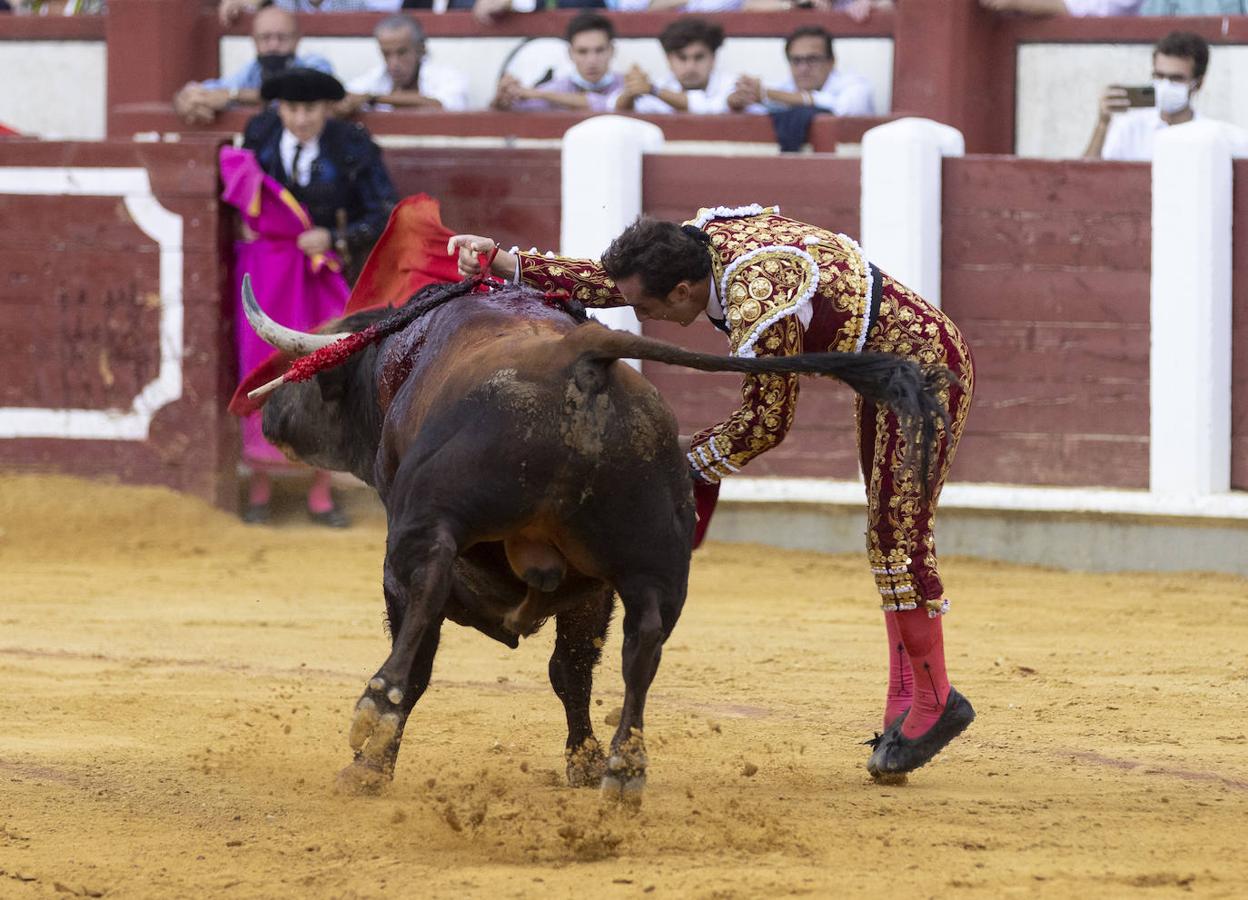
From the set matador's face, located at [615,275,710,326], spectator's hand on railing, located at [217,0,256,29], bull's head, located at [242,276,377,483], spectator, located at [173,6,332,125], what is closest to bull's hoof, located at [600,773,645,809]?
matador's face, located at [615,275,710,326]

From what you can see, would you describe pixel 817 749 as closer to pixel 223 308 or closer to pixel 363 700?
pixel 363 700

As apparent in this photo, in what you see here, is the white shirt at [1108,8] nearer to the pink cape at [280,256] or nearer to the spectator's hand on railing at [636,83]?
the spectator's hand on railing at [636,83]

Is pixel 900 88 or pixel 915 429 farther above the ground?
pixel 900 88

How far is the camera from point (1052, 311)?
6.71m

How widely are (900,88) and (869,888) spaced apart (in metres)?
5.49

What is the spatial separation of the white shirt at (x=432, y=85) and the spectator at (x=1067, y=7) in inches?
83.5

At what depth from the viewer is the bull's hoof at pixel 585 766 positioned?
11.6 ft

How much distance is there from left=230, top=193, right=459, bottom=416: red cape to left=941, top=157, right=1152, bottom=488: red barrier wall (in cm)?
298

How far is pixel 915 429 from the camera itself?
310cm

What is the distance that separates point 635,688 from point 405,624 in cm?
37

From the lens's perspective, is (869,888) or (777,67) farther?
(777,67)

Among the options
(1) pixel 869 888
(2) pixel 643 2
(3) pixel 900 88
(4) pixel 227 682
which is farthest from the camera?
(2) pixel 643 2

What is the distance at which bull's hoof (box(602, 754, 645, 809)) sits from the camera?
3.06 meters

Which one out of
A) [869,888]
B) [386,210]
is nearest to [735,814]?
[869,888]
